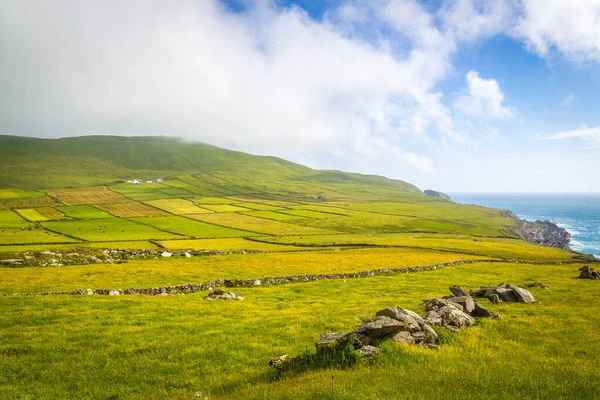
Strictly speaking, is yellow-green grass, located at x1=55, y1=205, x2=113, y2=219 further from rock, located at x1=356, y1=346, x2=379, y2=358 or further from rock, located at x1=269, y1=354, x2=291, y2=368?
rock, located at x1=356, y1=346, x2=379, y2=358

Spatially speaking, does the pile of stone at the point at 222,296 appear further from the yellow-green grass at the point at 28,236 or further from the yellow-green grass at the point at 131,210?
the yellow-green grass at the point at 131,210

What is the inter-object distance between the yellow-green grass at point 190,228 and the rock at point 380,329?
85.9 metres

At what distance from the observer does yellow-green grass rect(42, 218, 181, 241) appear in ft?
286

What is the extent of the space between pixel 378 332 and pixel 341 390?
16.5ft

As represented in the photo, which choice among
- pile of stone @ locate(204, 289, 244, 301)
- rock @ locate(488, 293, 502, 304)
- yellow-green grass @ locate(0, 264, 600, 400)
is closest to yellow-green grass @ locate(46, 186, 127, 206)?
pile of stone @ locate(204, 289, 244, 301)

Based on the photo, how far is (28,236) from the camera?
8306 centimetres

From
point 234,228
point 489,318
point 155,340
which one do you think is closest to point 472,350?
point 489,318

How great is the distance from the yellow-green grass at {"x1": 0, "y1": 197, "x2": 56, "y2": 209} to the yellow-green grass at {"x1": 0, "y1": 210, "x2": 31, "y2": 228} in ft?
64.9

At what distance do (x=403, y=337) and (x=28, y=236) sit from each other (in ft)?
334

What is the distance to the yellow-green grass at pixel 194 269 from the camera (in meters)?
34.8

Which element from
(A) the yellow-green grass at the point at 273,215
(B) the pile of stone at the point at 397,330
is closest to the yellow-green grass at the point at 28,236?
(A) the yellow-green grass at the point at 273,215

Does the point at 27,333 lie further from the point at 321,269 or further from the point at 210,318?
the point at 321,269

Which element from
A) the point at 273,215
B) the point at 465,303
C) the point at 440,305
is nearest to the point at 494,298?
the point at 465,303

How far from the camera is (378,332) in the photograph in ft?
46.6
